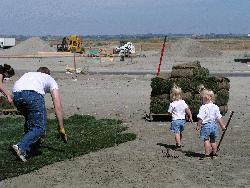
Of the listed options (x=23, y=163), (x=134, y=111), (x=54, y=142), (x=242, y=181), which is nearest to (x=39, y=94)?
(x=23, y=163)

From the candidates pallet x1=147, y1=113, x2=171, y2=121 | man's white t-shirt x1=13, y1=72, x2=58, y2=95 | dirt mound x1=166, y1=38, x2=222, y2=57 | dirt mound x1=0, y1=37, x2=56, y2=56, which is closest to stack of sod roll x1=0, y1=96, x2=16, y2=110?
pallet x1=147, y1=113, x2=171, y2=121

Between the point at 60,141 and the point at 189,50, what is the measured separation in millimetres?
54126

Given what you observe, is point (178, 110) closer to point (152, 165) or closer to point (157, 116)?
point (152, 165)

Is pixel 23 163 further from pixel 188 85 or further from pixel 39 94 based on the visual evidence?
pixel 188 85

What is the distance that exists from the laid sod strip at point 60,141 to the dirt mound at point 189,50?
4819 cm

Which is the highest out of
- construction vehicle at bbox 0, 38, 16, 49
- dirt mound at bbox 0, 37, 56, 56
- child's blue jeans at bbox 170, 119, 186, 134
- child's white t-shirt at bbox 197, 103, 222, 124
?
child's white t-shirt at bbox 197, 103, 222, 124

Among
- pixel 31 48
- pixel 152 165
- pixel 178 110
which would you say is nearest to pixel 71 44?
pixel 31 48

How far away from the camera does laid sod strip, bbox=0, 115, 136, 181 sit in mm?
9836

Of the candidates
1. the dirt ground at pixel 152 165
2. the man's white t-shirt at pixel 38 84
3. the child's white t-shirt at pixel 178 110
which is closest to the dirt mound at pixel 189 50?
the dirt ground at pixel 152 165

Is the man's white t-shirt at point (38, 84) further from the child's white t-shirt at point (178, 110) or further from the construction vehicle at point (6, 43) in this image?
the construction vehicle at point (6, 43)

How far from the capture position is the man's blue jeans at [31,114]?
32.5 feet

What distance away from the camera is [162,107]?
15.8 meters

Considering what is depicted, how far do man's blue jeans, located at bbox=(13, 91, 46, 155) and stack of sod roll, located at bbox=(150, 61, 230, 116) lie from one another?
6.22 m

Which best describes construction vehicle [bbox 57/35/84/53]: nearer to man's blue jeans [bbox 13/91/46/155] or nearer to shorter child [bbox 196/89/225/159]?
shorter child [bbox 196/89/225/159]
